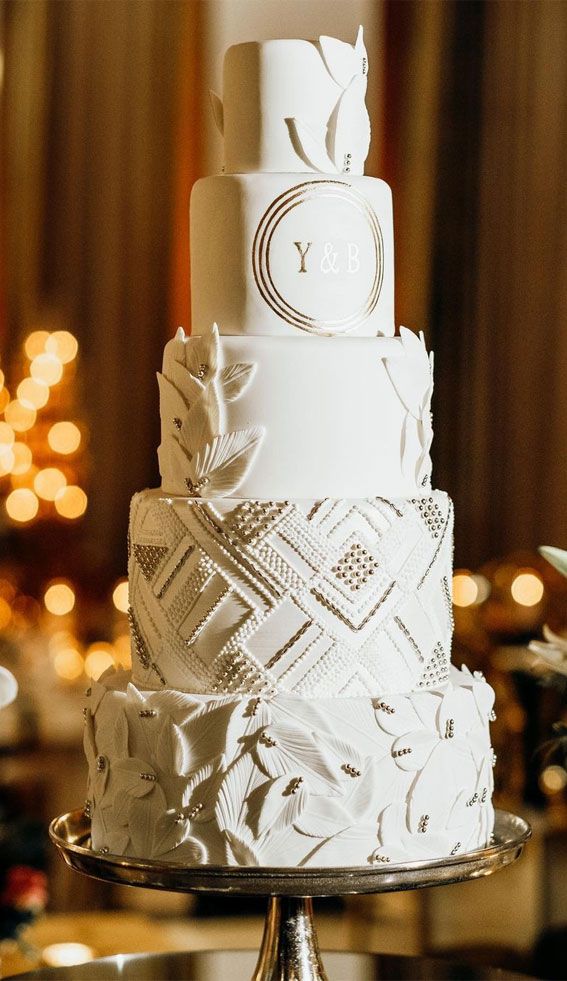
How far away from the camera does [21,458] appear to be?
6484mm

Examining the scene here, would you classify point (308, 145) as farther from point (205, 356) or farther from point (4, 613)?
point (4, 613)

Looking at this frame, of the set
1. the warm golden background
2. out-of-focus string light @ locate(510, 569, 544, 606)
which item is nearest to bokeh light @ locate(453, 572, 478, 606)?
the warm golden background

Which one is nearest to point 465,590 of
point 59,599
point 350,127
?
point 59,599

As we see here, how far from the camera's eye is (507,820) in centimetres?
216

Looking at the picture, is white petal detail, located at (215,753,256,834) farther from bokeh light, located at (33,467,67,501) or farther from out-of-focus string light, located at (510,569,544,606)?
bokeh light, located at (33,467,67,501)

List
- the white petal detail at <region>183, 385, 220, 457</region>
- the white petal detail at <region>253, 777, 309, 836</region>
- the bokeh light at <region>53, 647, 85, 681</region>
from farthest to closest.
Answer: the bokeh light at <region>53, 647, 85, 681</region> → the white petal detail at <region>183, 385, 220, 457</region> → the white petal detail at <region>253, 777, 309, 836</region>

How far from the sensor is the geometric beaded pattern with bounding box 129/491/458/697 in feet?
6.16

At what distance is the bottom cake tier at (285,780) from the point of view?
182cm

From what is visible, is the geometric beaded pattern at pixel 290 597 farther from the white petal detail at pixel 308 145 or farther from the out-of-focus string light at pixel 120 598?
the out-of-focus string light at pixel 120 598

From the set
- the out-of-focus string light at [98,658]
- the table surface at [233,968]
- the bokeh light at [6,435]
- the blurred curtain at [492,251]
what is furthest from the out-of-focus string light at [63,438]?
the table surface at [233,968]

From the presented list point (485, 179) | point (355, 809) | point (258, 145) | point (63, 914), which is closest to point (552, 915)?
point (63, 914)

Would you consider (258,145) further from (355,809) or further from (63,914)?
(63,914)

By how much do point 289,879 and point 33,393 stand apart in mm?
4981

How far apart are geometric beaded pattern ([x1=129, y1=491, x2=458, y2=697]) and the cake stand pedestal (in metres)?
0.25
